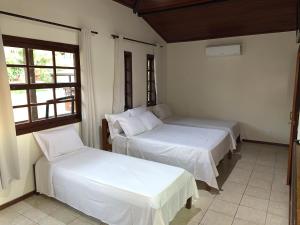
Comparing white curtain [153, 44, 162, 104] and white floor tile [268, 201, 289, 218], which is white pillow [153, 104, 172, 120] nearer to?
white curtain [153, 44, 162, 104]

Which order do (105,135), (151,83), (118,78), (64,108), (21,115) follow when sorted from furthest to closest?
(151,83)
(118,78)
(105,135)
(64,108)
(21,115)

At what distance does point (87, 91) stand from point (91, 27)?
1.00m

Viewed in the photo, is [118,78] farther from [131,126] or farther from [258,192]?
[258,192]

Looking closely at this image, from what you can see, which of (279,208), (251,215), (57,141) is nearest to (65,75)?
(57,141)

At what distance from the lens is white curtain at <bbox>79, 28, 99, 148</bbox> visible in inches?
130

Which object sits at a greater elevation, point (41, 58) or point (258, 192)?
point (41, 58)

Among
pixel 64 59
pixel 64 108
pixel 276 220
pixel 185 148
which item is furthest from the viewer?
pixel 64 108

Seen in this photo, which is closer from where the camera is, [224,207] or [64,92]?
[224,207]

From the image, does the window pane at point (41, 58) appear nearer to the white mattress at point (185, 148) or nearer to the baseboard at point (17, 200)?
the white mattress at point (185, 148)

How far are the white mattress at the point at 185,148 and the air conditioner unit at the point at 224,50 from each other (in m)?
1.82

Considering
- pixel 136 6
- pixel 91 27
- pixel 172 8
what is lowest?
pixel 91 27

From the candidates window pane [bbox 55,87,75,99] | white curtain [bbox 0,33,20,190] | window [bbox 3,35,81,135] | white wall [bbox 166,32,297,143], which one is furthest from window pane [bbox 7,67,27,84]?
white wall [bbox 166,32,297,143]

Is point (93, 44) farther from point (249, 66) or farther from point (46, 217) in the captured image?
point (249, 66)

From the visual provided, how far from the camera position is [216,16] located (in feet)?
13.5
